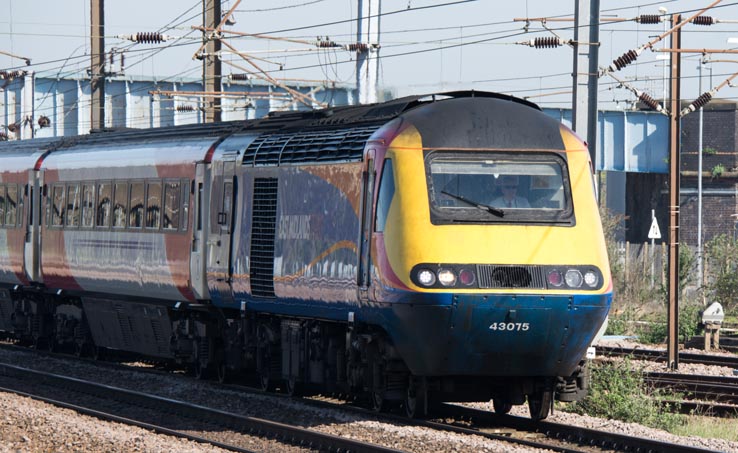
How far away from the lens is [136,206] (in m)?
21.4

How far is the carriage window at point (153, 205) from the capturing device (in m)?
20.7

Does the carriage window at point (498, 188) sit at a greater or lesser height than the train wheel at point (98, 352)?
greater

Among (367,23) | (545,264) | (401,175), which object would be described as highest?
(367,23)

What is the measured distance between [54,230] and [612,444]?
43.6 feet

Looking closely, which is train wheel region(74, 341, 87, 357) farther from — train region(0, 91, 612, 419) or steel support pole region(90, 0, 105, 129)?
steel support pole region(90, 0, 105, 129)

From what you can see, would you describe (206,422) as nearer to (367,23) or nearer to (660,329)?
(367,23)

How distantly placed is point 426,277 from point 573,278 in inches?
58.2

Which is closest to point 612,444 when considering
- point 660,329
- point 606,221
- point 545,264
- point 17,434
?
point 545,264

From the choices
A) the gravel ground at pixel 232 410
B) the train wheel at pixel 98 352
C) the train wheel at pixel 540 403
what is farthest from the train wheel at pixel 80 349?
the train wheel at pixel 540 403

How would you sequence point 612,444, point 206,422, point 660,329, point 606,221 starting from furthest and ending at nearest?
point 606,221 → point 660,329 → point 206,422 → point 612,444

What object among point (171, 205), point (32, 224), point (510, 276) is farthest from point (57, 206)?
point (510, 276)

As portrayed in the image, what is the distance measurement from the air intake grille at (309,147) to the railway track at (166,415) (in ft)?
10.0

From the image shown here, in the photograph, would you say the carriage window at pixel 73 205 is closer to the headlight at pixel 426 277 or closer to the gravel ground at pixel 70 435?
the gravel ground at pixel 70 435

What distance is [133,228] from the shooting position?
21.3 meters
